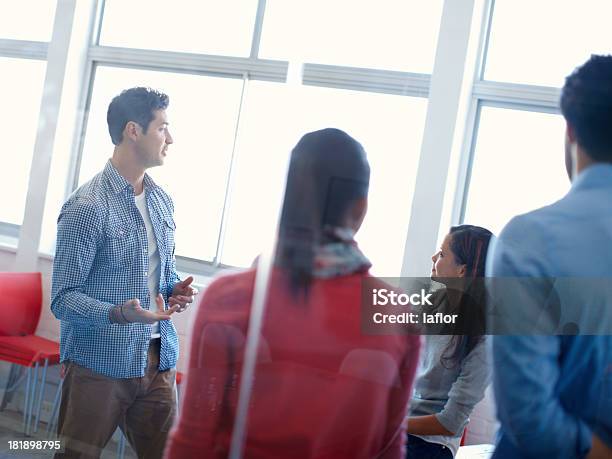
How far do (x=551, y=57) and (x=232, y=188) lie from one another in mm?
610

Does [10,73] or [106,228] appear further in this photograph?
[10,73]

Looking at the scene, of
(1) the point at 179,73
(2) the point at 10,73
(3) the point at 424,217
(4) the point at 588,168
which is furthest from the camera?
(2) the point at 10,73

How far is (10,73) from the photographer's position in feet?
5.14

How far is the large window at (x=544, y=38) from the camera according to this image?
1.19 metres

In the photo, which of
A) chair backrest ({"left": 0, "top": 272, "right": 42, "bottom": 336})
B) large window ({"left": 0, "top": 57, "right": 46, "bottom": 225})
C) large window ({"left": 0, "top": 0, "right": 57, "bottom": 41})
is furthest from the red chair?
large window ({"left": 0, "top": 0, "right": 57, "bottom": 41})

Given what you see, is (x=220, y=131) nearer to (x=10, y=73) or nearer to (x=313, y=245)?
(x=313, y=245)

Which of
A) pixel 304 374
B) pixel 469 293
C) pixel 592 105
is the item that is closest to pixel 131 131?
pixel 304 374

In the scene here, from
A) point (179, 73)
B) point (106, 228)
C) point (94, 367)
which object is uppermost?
point (179, 73)

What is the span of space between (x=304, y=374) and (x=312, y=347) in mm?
52

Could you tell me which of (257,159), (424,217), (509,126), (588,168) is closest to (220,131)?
(257,159)

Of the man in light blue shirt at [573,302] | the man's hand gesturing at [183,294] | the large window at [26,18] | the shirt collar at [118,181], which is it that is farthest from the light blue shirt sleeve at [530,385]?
the large window at [26,18]

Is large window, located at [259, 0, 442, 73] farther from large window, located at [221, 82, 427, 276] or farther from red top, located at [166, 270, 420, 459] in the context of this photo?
red top, located at [166, 270, 420, 459]

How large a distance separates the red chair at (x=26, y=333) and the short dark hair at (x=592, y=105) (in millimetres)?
1072

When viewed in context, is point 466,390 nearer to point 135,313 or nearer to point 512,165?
point 512,165
